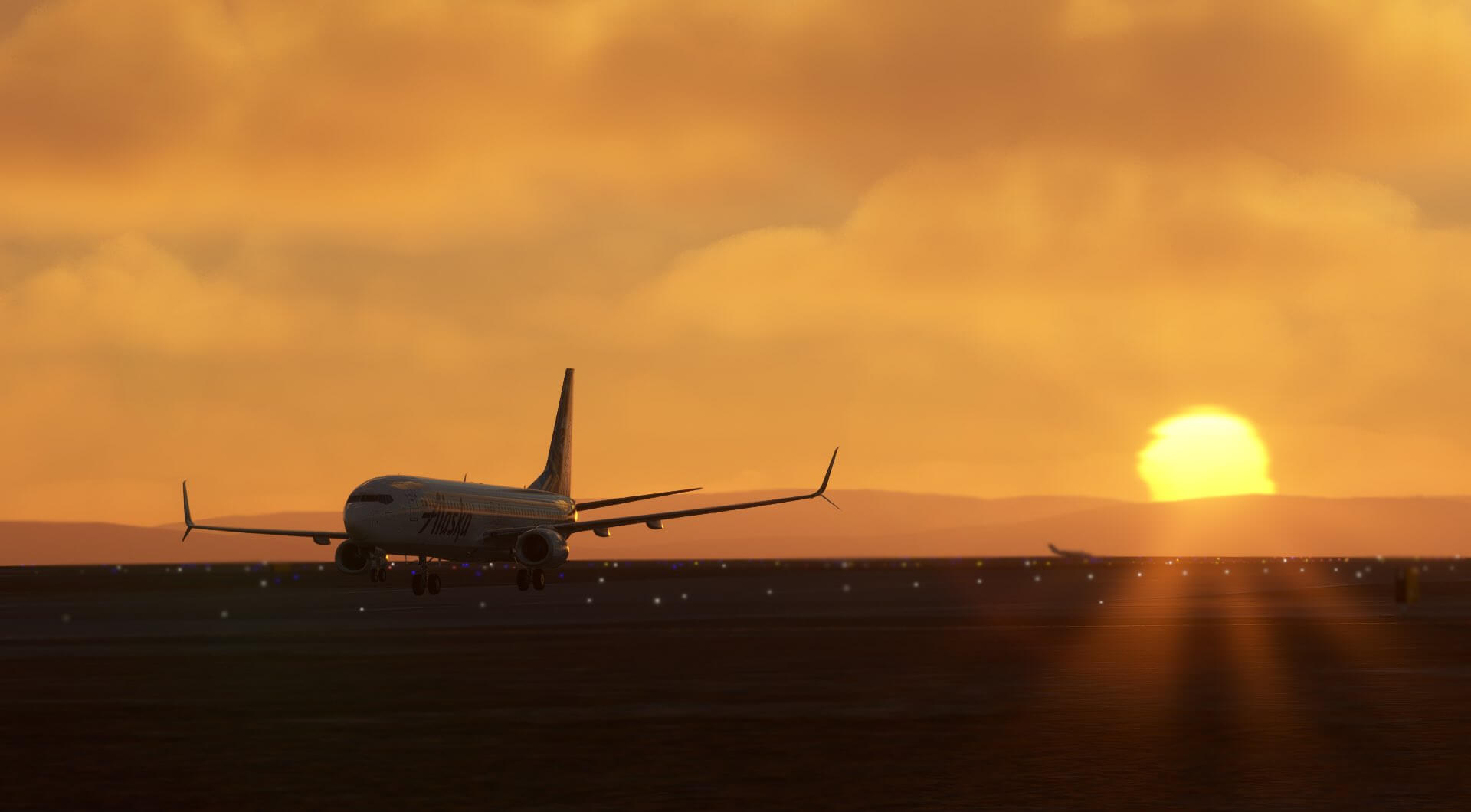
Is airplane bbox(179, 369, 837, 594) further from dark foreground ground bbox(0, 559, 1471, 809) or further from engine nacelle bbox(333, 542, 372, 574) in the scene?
dark foreground ground bbox(0, 559, 1471, 809)

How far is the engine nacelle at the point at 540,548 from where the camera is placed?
74438mm

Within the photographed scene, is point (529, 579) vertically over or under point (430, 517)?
under

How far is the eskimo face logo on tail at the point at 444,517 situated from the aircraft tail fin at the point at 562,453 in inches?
724

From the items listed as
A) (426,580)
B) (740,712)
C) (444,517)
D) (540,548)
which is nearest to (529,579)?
(540,548)

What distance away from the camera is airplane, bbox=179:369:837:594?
69.1 metres

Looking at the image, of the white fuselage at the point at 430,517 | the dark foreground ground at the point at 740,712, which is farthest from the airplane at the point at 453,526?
the dark foreground ground at the point at 740,712

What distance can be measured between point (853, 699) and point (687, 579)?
75.8 metres

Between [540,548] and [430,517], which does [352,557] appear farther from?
[540,548]

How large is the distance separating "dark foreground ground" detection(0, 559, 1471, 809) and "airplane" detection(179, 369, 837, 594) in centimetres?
2225

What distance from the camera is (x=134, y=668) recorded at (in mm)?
28656

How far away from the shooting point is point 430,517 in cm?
7094

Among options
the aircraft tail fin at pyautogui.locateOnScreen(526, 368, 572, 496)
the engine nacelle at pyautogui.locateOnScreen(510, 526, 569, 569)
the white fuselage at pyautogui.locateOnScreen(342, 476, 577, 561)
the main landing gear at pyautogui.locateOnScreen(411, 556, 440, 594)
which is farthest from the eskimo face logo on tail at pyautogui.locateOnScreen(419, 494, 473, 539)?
the aircraft tail fin at pyautogui.locateOnScreen(526, 368, 572, 496)

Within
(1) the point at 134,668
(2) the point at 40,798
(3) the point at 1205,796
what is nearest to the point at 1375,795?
(3) the point at 1205,796

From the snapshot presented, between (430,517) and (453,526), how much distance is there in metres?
1.92
